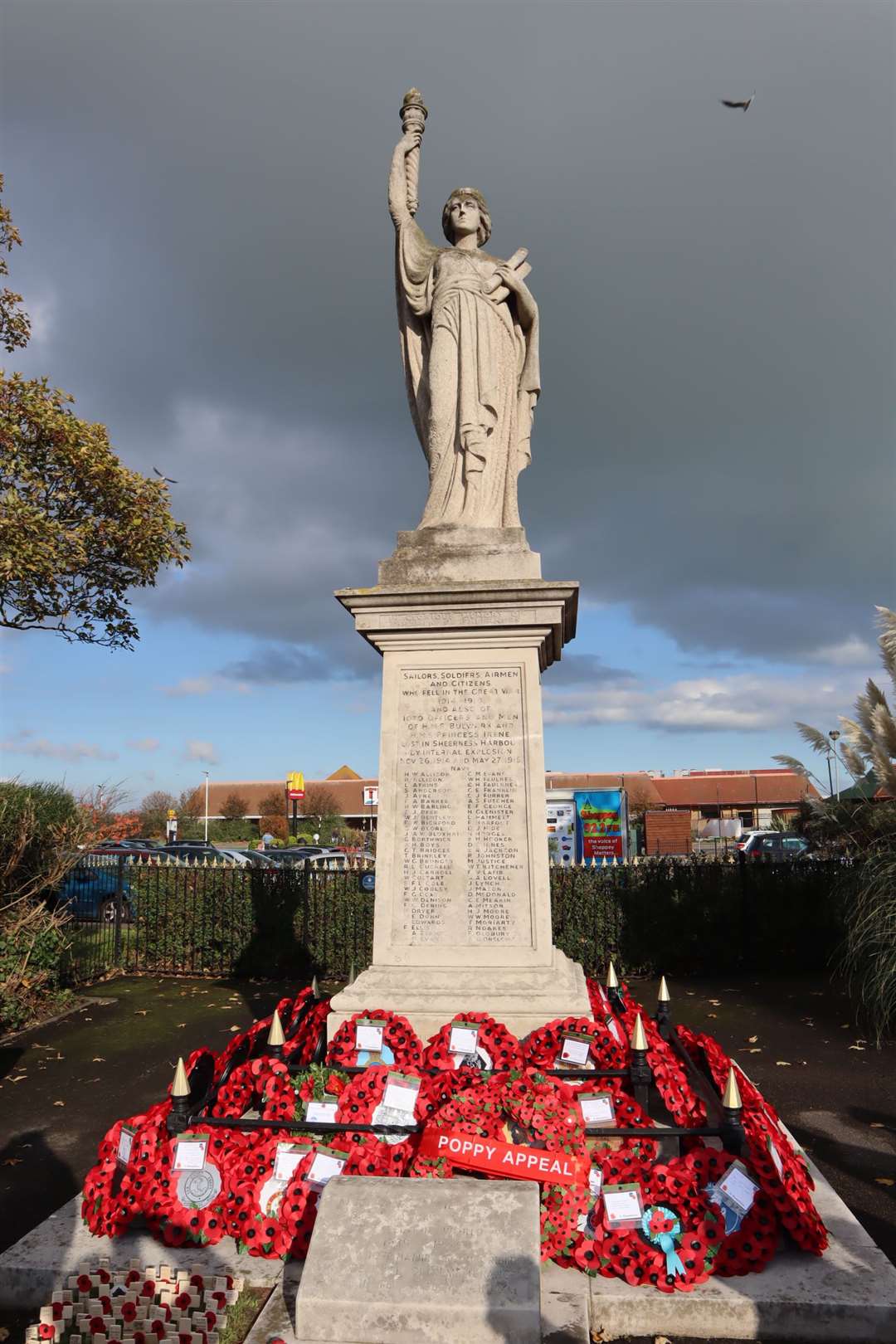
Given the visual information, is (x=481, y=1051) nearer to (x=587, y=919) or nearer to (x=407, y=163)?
(x=407, y=163)

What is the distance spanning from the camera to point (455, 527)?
5578 mm

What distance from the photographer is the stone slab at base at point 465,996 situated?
4.62 m

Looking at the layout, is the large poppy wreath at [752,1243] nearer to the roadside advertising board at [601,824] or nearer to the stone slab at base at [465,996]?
the stone slab at base at [465,996]

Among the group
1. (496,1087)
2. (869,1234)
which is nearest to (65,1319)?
(496,1087)

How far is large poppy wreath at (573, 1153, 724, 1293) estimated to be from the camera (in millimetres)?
3232

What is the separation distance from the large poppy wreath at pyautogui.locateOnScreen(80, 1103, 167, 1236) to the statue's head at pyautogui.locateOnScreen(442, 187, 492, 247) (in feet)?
19.7

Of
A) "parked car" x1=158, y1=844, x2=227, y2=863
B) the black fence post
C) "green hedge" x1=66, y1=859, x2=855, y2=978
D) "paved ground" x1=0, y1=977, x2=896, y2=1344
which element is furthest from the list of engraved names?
"parked car" x1=158, y1=844, x2=227, y2=863

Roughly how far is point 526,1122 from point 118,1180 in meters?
1.92

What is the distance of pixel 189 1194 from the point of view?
3.62 m

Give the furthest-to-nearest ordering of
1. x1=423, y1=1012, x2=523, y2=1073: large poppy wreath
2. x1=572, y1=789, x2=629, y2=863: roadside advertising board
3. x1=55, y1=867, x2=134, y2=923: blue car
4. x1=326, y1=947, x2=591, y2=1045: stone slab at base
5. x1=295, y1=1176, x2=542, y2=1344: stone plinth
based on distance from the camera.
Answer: x1=572, y1=789, x2=629, y2=863: roadside advertising board
x1=55, y1=867, x2=134, y2=923: blue car
x1=326, y1=947, x2=591, y2=1045: stone slab at base
x1=423, y1=1012, x2=523, y2=1073: large poppy wreath
x1=295, y1=1176, x2=542, y2=1344: stone plinth

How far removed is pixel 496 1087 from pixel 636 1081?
2.27 ft

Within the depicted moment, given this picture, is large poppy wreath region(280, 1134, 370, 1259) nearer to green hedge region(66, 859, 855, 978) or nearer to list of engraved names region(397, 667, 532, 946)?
list of engraved names region(397, 667, 532, 946)

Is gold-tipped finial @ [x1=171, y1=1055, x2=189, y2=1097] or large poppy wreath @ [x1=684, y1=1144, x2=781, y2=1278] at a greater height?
gold-tipped finial @ [x1=171, y1=1055, x2=189, y2=1097]

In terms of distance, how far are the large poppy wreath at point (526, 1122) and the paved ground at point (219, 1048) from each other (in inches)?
58.6
